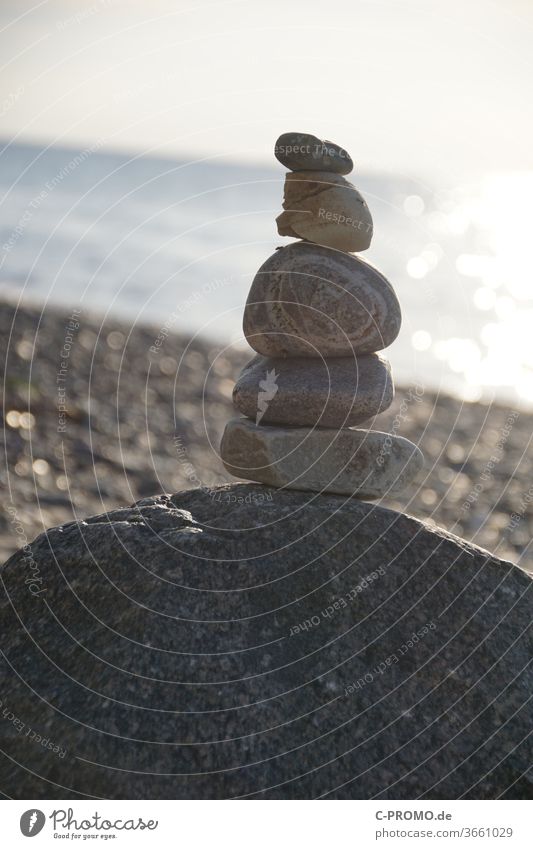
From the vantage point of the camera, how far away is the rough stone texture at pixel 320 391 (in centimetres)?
750

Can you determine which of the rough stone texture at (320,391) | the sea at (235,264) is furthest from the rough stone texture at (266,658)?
the sea at (235,264)

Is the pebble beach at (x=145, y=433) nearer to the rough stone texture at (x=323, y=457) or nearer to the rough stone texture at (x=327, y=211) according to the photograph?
the rough stone texture at (x=323, y=457)

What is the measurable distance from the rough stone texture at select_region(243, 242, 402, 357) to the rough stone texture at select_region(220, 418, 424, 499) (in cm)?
62

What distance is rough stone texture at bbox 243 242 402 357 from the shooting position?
7.43 m

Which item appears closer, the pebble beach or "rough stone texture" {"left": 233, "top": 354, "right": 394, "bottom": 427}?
"rough stone texture" {"left": 233, "top": 354, "right": 394, "bottom": 427}

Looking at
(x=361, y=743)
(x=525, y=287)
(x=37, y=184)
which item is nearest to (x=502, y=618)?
(x=361, y=743)

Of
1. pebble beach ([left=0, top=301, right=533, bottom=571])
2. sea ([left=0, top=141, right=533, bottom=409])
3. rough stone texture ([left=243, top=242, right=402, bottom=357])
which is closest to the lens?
rough stone texture ([left=243, top=242, right=402, bottom=357])

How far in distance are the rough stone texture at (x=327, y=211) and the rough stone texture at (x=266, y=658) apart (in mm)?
1916

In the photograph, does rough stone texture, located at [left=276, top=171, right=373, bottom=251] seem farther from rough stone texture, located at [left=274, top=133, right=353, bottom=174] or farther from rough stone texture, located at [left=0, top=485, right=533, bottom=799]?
rough stone texture, located at [left=0, top=485, right=533, bottom=799]

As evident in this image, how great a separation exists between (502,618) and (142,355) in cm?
1508

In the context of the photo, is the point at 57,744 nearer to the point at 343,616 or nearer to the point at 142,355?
the point at 343,616

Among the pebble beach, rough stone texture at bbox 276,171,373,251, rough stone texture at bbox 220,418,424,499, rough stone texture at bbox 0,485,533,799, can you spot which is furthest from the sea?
rough stone texture at bbox 0,485,533,799

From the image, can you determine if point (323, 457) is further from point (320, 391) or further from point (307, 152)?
point (307, 152)

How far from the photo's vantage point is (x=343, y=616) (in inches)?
266
